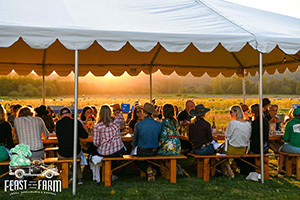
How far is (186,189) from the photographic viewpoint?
512cm

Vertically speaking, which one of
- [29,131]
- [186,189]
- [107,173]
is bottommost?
[186,189]

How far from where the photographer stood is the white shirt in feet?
18.2

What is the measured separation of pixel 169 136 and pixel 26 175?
243cm

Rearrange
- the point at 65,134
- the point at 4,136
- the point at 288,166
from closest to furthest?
1. the point at 4,136
2. the point at 65,134
3. the point at 288,166

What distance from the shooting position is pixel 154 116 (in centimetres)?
546

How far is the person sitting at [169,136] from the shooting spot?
5.50 meters

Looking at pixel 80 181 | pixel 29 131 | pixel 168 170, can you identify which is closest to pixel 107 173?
pixel 80 181

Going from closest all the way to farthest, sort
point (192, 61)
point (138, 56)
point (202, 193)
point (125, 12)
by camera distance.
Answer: point (202, 193) < point (125, 12) < point (138, 56) < point (192, 61)

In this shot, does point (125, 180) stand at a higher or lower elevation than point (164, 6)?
lower

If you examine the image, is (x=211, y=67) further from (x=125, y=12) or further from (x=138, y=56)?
(x=125, y=12)

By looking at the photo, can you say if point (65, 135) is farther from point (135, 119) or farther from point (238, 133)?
point (238, 133)

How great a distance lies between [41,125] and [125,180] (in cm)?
172

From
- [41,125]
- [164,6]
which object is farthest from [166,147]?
[164,6]

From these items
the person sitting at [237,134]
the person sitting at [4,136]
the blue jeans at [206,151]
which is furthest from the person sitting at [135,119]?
the person sitting at [4,136]
